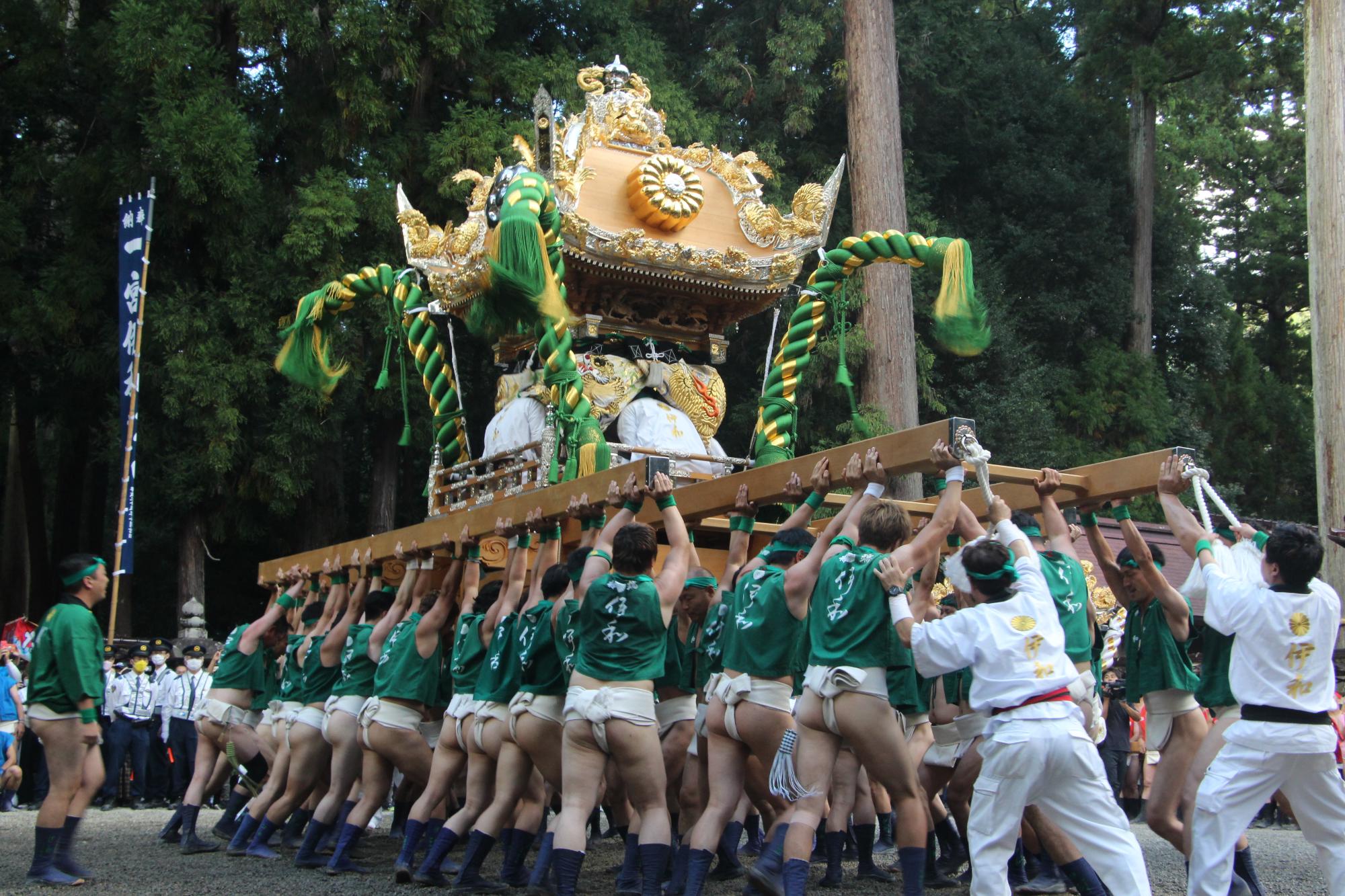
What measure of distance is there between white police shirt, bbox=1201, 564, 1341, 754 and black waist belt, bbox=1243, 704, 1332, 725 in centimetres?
1

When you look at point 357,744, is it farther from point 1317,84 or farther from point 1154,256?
point 1154,256

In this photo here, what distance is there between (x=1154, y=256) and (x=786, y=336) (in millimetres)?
15017

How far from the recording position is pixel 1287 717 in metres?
4.76

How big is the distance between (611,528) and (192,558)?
1176cm

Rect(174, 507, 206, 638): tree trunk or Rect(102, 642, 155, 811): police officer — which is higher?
Rect(174, 507, 206, 638): tree trunk

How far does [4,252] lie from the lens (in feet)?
53.3

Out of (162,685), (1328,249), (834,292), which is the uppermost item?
(1328,249)

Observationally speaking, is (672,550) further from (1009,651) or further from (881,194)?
(881,194)

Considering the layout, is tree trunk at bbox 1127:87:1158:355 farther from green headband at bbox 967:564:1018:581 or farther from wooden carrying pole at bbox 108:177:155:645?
green headband at bbox 967:564:1018:581

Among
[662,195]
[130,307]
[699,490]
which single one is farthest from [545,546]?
[130,307]

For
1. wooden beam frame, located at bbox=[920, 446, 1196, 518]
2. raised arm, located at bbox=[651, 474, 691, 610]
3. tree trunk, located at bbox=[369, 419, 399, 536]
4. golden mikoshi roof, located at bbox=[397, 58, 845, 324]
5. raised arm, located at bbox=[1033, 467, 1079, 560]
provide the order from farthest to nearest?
tree trunk, located at bbox=[369, 419, 399, 536]
golden mikoshi roof, located at bbox=[397, 58, 845, 324]
raised arm, located at bbox=[651, 474, 691, 610]
raised arm, located at bbox=[1033, 467, 1079, 560]
wooden beam frame, located at bbox=[920, 446, 1196, 518]

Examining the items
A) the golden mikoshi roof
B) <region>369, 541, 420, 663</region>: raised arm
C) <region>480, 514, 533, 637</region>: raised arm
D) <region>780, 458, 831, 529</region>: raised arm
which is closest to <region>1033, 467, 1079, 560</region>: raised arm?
<region>780, 458, 831, 529</region>: raised arm

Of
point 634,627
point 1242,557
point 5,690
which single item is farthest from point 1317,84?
point 5,690

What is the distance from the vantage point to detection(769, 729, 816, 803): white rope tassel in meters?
5.46
